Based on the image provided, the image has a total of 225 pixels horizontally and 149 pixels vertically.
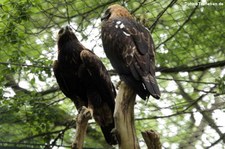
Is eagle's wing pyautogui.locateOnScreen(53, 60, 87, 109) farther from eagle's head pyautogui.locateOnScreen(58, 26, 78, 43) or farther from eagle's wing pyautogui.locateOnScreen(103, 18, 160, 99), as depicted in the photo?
eagle's wing pyautogui.locateOnScreen(103, 18, 160, 99)

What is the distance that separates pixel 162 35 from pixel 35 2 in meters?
1.17

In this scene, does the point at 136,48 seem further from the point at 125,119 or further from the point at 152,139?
the point at 152,139

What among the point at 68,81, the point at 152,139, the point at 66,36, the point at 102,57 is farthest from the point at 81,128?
the point at 102,57

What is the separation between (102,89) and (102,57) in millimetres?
1106

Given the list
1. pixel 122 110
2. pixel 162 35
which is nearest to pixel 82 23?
pixel 162 35

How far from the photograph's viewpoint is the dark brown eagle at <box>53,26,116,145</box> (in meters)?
2.69

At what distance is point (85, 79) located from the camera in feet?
8.87

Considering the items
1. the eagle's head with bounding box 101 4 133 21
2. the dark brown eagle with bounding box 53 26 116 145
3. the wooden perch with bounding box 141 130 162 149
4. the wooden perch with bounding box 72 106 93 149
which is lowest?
the wooden perch with bounding box 141 130 162 149

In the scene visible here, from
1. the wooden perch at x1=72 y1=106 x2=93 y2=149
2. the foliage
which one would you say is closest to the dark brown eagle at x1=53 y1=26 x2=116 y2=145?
the wooden perch at x1=72 y1=106 x2=93 y2=149

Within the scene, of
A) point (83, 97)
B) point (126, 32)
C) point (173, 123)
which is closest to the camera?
→ point (126, 32)

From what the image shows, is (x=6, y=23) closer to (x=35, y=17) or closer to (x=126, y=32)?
(x=35, y=17)

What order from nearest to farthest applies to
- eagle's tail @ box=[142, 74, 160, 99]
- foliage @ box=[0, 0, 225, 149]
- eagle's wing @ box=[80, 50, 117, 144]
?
eagle's tail @ box=[142, 74, 160, 99]
eagle's wing @ box=[80, 50, 117, 144]
foliage @ box=[0, 0, 225, 149]

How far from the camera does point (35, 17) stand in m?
4.01

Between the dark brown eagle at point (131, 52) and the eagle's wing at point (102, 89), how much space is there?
0.17m
